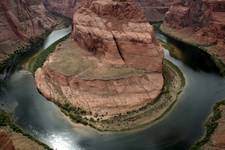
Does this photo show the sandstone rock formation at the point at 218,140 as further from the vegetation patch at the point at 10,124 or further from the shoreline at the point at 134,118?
the vegetation patch at the point at 10,124

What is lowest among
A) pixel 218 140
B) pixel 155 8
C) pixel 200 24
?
pixel 155 8

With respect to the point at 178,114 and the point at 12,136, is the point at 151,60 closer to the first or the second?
the point at 178,114

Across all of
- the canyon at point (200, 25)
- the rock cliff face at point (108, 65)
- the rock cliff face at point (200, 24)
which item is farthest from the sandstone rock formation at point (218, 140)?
the rock cliff face at point (200, 24)

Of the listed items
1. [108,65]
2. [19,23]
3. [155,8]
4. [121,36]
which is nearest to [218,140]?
[108,65]

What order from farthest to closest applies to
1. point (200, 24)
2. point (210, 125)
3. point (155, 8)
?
1. point (155, 8)
2. point (200, 24)
3. point (210, 125)

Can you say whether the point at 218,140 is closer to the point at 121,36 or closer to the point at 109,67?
the point at 109,67
